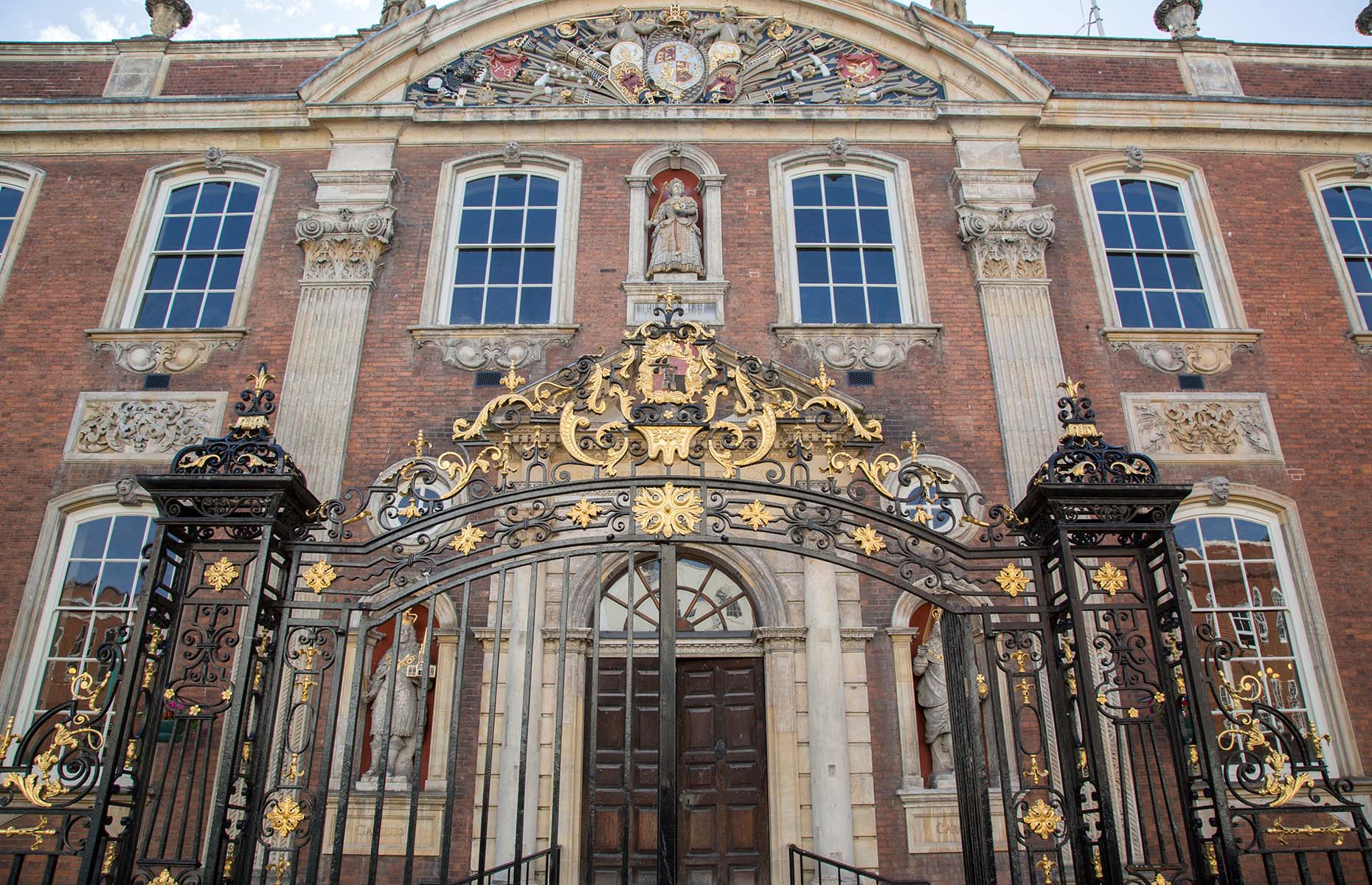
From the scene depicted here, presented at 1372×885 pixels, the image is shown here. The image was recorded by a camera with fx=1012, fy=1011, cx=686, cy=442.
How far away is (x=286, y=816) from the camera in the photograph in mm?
5664

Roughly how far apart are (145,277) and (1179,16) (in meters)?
13.5

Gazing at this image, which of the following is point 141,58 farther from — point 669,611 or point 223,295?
point 669,611

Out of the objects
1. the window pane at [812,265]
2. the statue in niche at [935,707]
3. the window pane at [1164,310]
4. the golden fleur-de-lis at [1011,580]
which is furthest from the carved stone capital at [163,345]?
the window pane at [1164,310]

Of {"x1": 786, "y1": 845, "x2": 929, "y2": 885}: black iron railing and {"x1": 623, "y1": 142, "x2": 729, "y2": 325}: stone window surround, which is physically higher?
{"x1": 623, "y1": 142, "x2": 729, "y2": 325}: stone window surround

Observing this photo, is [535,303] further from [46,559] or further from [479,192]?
[46,559]

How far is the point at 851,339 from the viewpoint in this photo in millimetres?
10867

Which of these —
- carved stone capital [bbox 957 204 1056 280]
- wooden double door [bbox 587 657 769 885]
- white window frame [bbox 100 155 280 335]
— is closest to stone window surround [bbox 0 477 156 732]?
white window frame [bbox 100 155 280 335]

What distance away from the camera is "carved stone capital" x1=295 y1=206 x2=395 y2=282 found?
11.2 metres

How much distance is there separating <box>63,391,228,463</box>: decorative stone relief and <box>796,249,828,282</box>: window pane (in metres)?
6.37

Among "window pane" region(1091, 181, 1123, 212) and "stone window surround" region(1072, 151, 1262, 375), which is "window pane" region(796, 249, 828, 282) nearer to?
"stone window surround" region(1072, 151, 1262, 375)

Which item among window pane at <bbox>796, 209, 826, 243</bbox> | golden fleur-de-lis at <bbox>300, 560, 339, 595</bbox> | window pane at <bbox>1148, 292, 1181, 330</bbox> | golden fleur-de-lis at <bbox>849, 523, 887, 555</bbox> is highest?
window pane at <bbox>796, 209, 826, 243</bbox>

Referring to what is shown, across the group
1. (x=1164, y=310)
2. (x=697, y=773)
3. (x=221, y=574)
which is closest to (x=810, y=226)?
(x=1164, y=310)

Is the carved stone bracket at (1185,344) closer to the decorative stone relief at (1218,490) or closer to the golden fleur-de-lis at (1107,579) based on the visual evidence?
the decorative stone relief at (1218,490)

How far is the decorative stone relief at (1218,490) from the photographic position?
1000 cm
